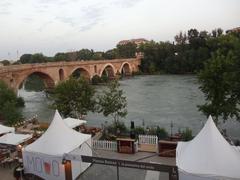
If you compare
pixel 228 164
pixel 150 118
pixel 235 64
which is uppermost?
pixel 235 64

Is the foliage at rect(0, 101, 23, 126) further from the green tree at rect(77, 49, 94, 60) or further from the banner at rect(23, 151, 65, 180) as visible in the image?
the green tree at rect(77, 49, 94, 60)

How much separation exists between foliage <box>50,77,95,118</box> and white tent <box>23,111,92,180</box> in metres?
9.83

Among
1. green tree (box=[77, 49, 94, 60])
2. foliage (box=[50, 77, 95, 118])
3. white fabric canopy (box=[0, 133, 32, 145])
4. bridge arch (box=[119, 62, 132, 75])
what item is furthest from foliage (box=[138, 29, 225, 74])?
white fabric canopy (box=[0, 133, 32, 145])

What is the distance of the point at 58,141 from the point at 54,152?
0.62m

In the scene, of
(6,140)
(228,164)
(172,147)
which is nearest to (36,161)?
(6,140)

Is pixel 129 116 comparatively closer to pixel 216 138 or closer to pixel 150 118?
pixel 150 118

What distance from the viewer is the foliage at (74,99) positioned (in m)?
23.9

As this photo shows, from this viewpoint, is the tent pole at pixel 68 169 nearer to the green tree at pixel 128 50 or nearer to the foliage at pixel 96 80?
the foliage at pixel 96 80

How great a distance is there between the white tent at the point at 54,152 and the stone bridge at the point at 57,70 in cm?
2986

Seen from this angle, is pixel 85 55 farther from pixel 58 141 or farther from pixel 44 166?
pixel 44 166

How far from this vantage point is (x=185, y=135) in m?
18.0

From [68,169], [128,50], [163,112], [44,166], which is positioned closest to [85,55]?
[128,50]

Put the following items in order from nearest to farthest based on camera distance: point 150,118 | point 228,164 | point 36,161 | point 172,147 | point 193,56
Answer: point 228,164
point 36,161
point 172,147
point 150,118
point 193,56

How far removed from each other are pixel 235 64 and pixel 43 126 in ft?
49.7
